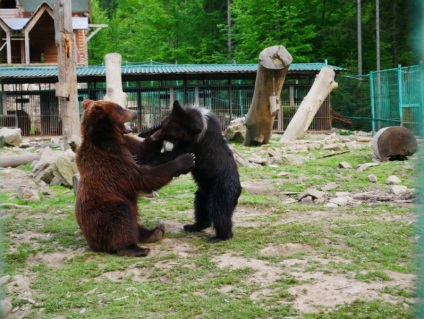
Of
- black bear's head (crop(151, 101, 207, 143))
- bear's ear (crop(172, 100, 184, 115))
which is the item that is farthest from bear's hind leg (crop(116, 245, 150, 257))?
bear's ear (crop(172, 100, 184, 115))

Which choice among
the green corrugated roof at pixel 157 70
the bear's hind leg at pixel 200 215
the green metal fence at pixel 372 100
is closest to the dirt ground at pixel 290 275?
the bear's hind leg at pixel 200 215

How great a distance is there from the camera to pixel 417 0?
1017 millimetres

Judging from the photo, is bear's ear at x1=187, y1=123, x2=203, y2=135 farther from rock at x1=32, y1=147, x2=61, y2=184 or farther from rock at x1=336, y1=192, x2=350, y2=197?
rock at x1=32, y1=147, x2=61, y2=184

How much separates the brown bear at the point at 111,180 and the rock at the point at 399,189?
413 cm

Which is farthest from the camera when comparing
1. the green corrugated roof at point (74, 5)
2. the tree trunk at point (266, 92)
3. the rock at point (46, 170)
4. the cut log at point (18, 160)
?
the green corrugated roof at point (74, 5)

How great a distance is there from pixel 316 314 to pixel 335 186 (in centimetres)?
584

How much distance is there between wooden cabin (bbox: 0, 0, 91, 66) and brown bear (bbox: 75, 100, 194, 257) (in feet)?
102

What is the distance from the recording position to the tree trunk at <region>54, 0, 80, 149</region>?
13945 mm

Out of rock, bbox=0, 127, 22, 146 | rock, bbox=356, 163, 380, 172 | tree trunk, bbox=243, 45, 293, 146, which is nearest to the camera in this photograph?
rock, bbox=356, 163, 380, 172

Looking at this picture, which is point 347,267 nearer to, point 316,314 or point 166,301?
point 316,314

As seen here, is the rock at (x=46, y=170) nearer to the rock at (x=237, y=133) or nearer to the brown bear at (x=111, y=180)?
the brown bear at (x=111, y=180)

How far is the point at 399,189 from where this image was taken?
876 cm

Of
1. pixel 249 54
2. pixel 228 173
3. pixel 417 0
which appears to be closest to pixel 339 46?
pixel 249 54

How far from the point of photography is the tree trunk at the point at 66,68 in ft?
45.8
